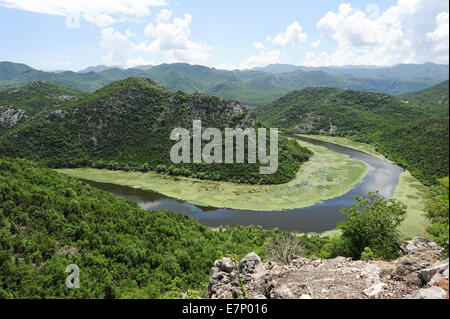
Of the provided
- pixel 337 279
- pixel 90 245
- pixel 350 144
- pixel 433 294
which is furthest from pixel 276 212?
pixel 350 144

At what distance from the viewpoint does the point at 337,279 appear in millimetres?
16766

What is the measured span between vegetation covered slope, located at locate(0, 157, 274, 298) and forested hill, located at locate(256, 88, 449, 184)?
61331mm

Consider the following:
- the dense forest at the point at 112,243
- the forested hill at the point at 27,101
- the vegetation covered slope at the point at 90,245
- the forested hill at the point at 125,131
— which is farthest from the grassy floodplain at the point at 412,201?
the forested hill at the point at 27,101

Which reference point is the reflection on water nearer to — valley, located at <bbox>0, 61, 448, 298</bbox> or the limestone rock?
valley, located at <bbox>0, 61, 448, 298</bbox>

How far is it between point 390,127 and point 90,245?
15999 centimetres

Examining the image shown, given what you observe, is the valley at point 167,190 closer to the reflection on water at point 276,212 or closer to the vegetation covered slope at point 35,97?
the reflection on water at point 276,212

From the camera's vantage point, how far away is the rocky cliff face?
14.1 meters

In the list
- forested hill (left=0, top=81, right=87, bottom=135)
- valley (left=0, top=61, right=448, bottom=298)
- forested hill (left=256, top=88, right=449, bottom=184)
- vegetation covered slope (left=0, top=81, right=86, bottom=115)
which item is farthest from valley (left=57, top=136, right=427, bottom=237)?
vegetation covered slope (left=0, top=81, right=86, bottom=115)

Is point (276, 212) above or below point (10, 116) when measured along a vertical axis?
below

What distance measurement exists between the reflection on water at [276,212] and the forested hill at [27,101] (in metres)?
86.0

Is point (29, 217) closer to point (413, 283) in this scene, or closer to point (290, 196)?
point (413, 283)

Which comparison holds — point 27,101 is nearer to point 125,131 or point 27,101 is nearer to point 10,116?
point 10,116

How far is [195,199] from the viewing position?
6631 centimetres

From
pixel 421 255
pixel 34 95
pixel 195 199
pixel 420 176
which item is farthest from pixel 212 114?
pixel 34 95
